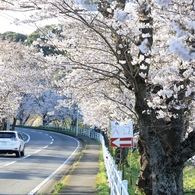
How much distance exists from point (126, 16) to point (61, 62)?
350 cm

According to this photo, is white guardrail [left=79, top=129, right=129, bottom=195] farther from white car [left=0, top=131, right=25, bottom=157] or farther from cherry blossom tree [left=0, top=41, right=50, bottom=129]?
cherry blossom tree [left=0, top=41, right=50, bottom=129]

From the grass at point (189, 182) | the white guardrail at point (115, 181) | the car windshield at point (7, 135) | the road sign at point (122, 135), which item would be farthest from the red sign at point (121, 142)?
the car windshield at point (7, 135)

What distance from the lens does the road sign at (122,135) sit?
1151 cm

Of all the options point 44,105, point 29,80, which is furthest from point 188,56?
point 44,105

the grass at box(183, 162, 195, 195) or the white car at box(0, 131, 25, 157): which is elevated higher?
the white car at box(0, 131, 25, 157)

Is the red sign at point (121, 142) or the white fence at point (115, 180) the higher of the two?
the red sign at point (121, 142)

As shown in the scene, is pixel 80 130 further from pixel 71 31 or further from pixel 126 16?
pixel 126 16

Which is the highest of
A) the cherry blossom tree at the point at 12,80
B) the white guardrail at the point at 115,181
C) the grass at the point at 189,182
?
the cherry blossom tree at the point at 12,80

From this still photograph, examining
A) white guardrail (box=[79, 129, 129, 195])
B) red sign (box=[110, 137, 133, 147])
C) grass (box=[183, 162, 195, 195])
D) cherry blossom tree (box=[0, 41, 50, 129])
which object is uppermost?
cherry blossom tree (box=[0, 41, 50, 129])

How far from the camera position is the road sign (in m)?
11.5

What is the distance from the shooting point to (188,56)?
3.07 m

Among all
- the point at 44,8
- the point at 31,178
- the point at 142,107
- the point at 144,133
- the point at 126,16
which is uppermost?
the point at 44,8

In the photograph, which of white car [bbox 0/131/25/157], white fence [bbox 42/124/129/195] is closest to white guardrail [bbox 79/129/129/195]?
white fence [bbox 42/124/129/195]

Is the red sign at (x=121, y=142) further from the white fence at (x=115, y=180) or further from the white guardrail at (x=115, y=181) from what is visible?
the white guardrail at (x=115, y=181)
